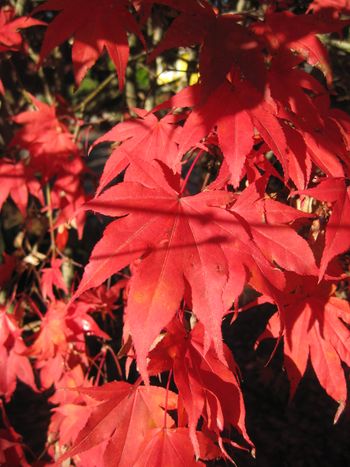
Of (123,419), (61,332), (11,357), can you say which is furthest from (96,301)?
(123,419)

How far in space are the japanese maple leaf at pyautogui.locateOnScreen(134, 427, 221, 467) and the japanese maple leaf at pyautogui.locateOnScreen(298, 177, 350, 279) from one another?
0.38m

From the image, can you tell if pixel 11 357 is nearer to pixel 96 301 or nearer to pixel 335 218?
pixel 96 301

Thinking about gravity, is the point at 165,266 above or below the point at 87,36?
below

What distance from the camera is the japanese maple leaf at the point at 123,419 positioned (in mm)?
748

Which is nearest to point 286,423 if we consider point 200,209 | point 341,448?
point 341,448

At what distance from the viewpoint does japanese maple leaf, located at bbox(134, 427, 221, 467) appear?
748mm

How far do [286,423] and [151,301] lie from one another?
2194 mm

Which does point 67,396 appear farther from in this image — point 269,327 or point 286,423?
point 286,423

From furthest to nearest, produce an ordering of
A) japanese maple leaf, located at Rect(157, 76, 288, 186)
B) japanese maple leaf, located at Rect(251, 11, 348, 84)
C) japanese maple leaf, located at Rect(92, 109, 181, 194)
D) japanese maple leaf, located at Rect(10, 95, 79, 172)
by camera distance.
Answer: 1. japanese maple leaf, located at Rect(10, 95, 79, 172)
2. japanese maple leaf, located at Rect(92, 109, 181, 194)
3. japanese maple leaf, located at Rect(251, 11, 348, 84)
4. japanese maple leaf, located at Rect(157, 76, 288, 186)

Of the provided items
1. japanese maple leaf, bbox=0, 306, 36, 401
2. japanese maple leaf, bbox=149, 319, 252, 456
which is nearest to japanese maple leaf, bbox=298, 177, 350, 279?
japanese maple leaf, bbox=149, 319, 252, 456

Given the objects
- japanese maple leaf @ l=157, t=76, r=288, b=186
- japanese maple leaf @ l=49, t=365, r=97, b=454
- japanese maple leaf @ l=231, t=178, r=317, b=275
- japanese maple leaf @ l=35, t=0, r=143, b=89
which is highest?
japanese maple leaf @ l=35, t=0, r=143, b=89

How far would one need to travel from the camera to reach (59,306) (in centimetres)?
138

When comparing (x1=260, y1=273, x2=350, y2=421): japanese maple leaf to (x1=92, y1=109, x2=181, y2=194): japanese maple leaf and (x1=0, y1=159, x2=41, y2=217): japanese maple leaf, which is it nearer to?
(x1=92, y1=109, x2=181, y2=194): japanese maple leaf

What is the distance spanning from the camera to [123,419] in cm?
79
